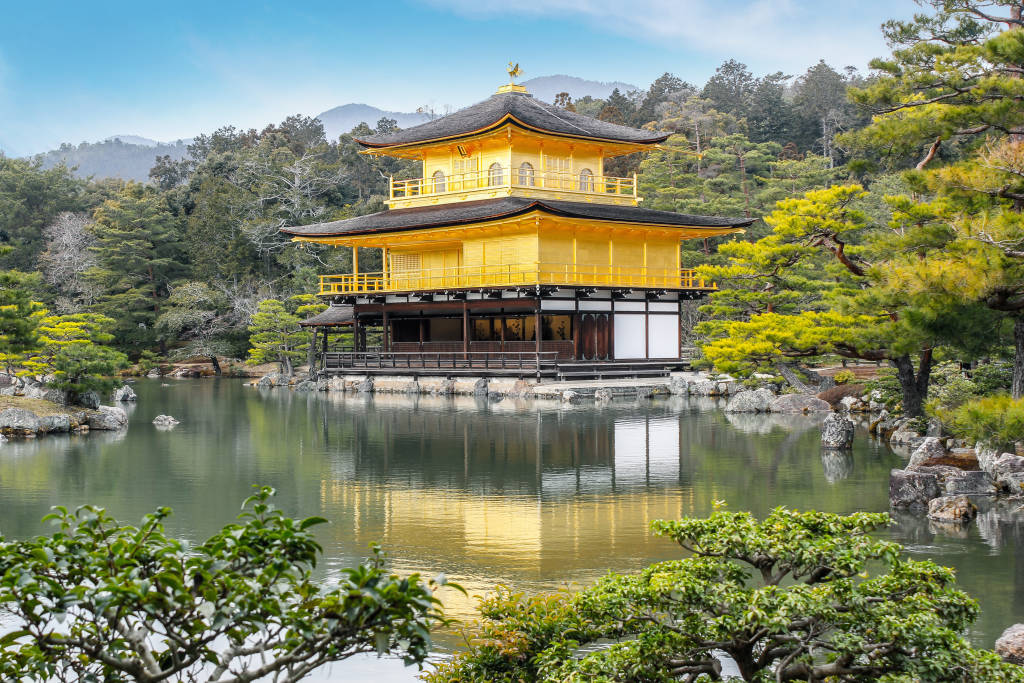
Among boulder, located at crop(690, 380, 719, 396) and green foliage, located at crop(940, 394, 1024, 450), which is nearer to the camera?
green foliage, located at crop(940, 394, 1024, 450)

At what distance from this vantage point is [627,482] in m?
12.9

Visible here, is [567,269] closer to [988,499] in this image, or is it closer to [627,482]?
[627,482]

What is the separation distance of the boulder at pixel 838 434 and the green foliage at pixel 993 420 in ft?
23.1

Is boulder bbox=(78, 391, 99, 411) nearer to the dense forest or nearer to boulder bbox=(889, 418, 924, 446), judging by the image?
boulder bbox=(889, 418, 924, 446)

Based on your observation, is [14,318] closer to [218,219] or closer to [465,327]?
[465,327]

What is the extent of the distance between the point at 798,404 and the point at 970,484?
1253 centimetres

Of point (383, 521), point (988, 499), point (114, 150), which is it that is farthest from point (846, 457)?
point (114, 150)

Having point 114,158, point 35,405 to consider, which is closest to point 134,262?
point 35,405

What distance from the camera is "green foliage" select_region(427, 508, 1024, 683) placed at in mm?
4426

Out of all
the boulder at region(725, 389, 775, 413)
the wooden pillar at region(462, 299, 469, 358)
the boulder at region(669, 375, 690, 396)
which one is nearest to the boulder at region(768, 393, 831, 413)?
the boulder at region(725, 389, 775, 413)

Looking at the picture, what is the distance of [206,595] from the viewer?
11.0 feet

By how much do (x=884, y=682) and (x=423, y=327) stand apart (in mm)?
30400

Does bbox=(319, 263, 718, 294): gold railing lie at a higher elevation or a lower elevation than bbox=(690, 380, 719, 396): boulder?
higher

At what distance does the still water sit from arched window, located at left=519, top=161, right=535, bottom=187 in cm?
1143
